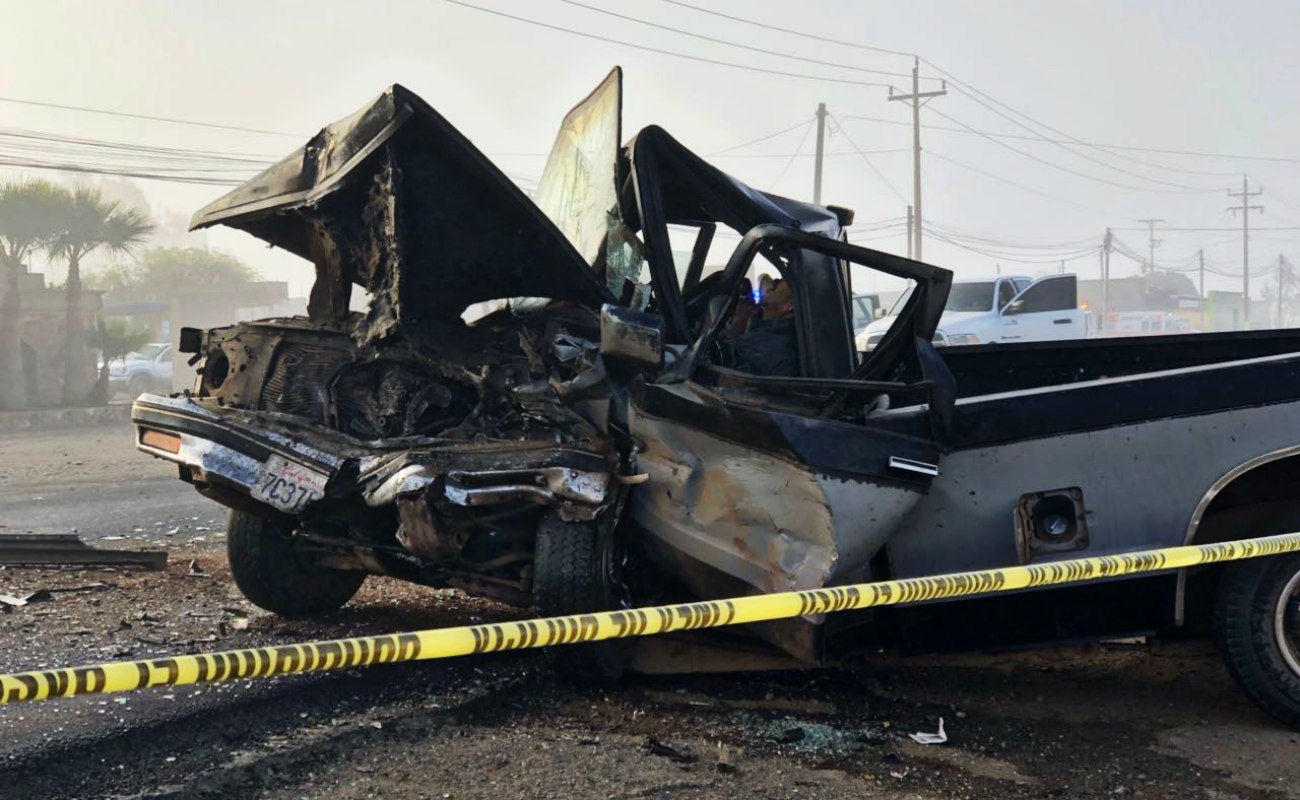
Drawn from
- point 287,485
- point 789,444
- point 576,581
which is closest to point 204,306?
point 287,485

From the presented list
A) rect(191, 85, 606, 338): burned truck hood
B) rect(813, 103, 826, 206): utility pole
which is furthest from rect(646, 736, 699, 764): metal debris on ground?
rect(813, 103, 826, 206): utility pole

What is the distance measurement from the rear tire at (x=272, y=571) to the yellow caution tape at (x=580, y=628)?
1858 millimetres

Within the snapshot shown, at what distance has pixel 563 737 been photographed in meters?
3.84

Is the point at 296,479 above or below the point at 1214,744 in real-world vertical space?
above

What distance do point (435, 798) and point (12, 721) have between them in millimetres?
1604

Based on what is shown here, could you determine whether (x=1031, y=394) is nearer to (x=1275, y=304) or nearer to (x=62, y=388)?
(x=62, y=388)

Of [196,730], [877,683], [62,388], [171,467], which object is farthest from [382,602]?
[62,388]

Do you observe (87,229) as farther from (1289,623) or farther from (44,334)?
(1289,623)

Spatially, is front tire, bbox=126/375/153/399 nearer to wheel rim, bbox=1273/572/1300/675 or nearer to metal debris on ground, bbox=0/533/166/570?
metal debris on ground, bbox=0/533/166/570

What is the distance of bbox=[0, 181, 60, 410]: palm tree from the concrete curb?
1.58 m

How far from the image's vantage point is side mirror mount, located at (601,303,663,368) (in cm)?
402

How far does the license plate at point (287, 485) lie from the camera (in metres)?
4.31

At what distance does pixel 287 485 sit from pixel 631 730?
1.55 meters

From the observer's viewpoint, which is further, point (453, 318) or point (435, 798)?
point (453, 318)
